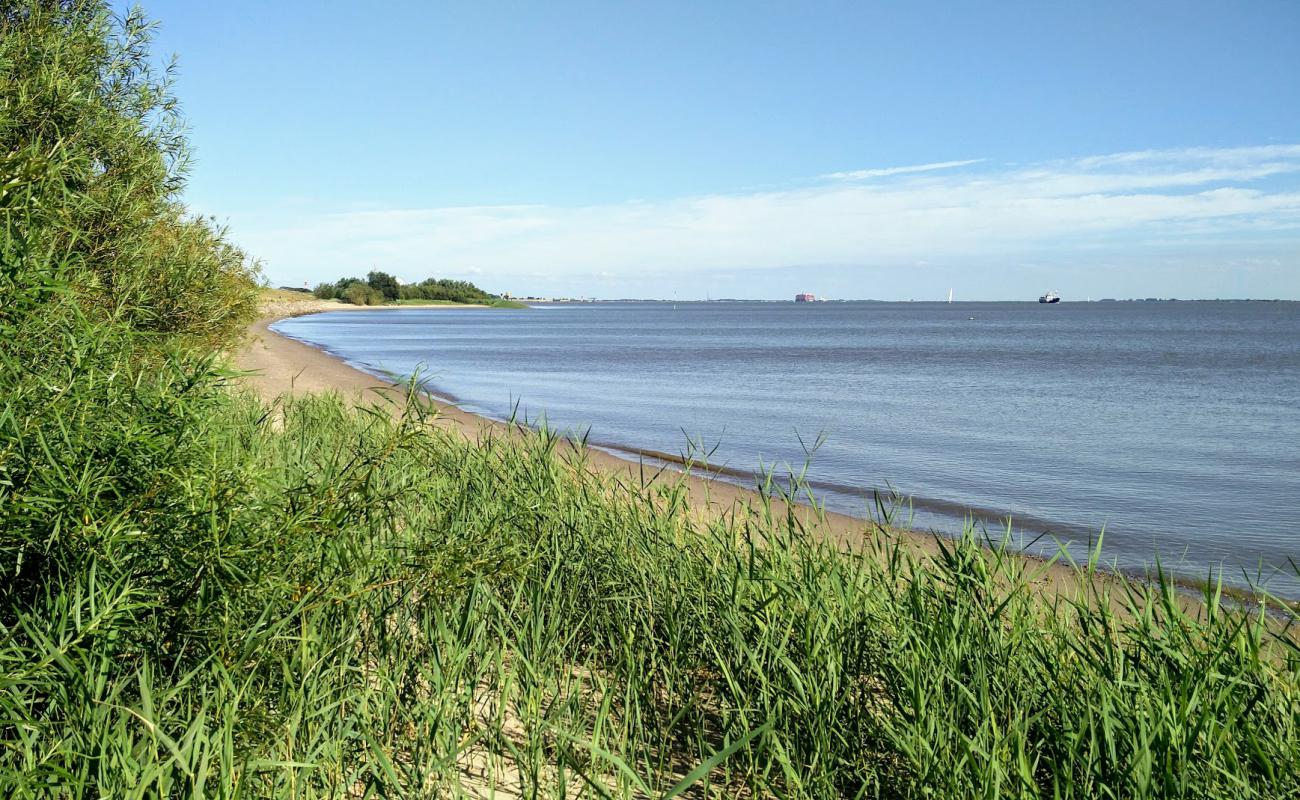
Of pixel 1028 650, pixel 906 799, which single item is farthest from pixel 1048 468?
pixel 906 799

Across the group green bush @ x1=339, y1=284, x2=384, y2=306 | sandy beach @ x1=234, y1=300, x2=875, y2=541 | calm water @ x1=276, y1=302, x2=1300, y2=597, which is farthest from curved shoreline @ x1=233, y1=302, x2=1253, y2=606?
green bush @ x1=339, y1=284, x2=384, y2=306

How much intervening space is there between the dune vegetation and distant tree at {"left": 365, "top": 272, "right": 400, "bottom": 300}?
522 feet

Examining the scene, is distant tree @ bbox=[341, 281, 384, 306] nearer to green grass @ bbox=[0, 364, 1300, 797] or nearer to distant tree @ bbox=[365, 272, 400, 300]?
distant tree @ bbox=[365, 272, 400, 300]

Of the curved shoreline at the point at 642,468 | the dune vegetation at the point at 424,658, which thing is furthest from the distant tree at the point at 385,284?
the dune vegetation at the point at 424,658

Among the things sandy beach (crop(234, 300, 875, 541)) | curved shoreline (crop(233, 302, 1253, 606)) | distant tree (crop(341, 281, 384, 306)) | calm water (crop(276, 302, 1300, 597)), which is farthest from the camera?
distant tree (crop(341, 281, 384, 306))

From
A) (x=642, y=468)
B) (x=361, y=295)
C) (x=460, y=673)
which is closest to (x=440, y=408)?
(x=460, y=673)

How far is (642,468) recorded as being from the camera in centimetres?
813

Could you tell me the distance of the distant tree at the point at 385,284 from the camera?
158 metres

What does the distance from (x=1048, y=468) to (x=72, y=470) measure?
15.2m

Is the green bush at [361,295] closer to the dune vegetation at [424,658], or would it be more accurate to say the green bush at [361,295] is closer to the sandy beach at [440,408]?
the sandy beach at [440,408]

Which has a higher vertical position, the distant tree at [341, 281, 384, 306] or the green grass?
the distant tree at [341, 281, 384, 306]

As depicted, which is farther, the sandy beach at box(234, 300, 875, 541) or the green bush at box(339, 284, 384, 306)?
the green bush at box(339, 284, 384, 306)

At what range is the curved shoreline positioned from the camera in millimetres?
6465

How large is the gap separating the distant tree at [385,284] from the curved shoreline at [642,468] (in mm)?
111511
